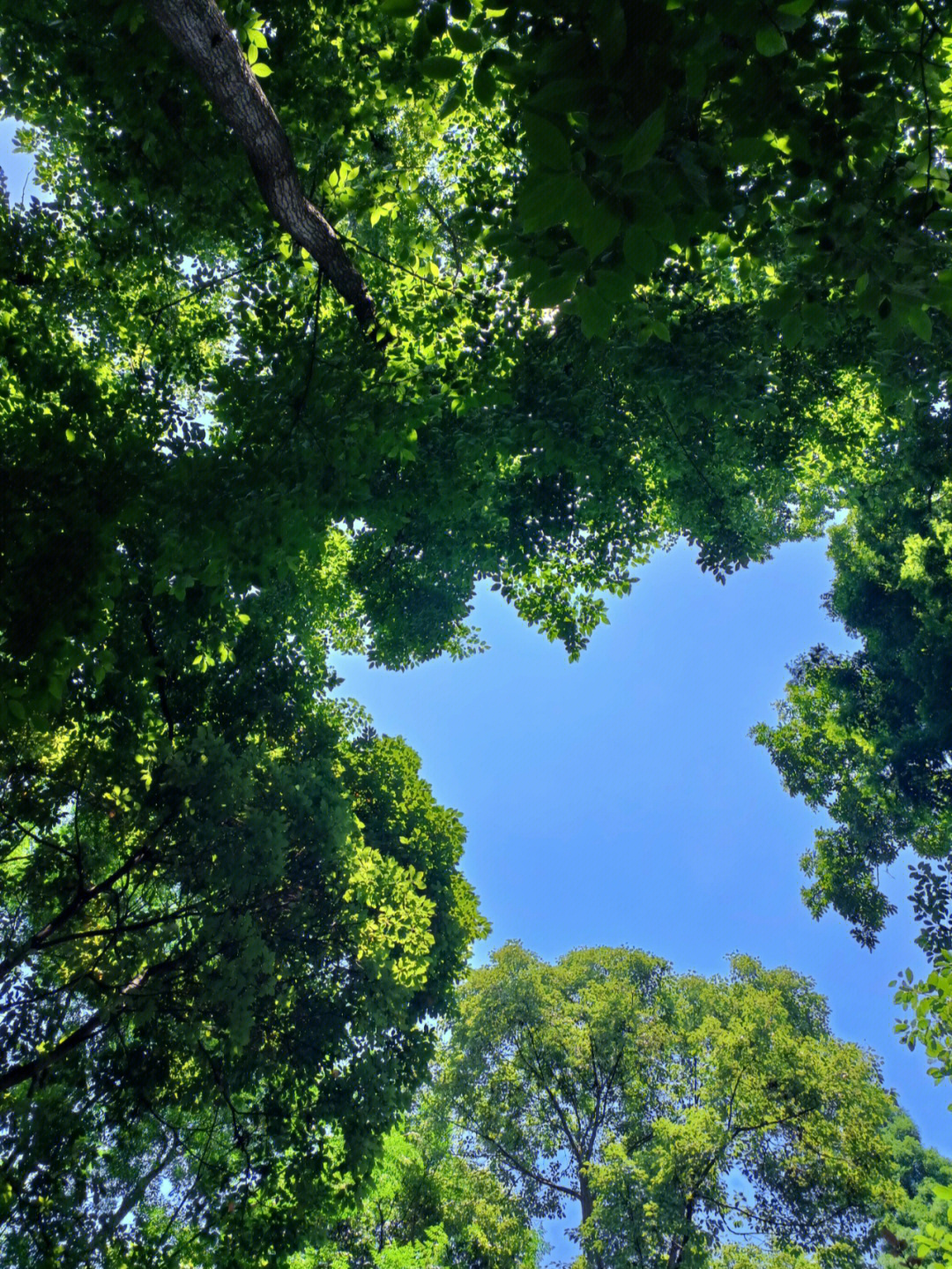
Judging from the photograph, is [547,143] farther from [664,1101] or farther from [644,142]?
[664,1101]

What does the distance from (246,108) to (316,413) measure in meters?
2.05

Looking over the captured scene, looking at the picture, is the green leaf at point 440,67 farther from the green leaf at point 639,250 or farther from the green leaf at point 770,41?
the green leaf at point 770,41

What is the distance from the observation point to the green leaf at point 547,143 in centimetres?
159

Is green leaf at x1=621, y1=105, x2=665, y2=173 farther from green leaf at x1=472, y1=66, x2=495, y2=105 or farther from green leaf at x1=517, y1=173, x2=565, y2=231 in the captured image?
green leaf at x1=472, y1=66, x2=495, y2=105

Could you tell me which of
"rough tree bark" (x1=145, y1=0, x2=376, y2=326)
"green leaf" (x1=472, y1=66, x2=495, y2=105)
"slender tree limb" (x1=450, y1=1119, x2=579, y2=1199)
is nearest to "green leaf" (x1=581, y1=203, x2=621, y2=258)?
"green leaf" (x1=472, y1=66, x2=495, y2=105)

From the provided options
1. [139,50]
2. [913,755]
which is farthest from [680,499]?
[139,50]

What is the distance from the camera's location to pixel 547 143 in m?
1.59

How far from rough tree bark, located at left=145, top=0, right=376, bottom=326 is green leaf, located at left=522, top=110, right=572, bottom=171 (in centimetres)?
369

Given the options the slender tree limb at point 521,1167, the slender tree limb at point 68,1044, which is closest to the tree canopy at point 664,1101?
the slender tree limb at point 521,1167

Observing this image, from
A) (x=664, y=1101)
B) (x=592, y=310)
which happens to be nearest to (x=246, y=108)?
(x=592, y=310)

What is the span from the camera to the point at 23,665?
13.7 feet

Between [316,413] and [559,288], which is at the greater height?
[316,413]

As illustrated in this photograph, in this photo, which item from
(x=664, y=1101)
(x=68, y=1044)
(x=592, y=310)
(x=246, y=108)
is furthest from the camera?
(x=664, y=1101)

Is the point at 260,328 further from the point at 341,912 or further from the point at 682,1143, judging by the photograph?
the point at 682,1143
